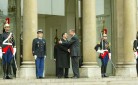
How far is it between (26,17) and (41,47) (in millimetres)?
1607

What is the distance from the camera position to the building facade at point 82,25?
54.0 feet

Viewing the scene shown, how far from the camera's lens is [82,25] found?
744 inches

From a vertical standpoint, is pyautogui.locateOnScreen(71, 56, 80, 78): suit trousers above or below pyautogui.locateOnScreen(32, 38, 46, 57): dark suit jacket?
below

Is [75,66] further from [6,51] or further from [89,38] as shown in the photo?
[6,51]

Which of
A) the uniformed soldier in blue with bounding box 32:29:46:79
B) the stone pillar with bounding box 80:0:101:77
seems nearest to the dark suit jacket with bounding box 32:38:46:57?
the uniformed soldier in blue with bounding box 32:29:46:79

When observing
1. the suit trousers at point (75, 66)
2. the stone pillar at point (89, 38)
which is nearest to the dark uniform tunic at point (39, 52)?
the suit trousers at point (75, 66)

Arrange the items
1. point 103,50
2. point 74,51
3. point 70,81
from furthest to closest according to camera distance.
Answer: point 103,50, point 74,51, point 70,81

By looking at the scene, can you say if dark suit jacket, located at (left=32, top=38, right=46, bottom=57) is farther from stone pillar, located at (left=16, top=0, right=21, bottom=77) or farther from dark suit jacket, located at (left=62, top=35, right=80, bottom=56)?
stone pillar, located at (left=16, top=0, right=21, bottom=77)

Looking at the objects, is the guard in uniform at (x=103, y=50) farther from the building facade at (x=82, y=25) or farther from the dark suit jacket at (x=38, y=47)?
the dark suit jacket at (x=38, y=47)

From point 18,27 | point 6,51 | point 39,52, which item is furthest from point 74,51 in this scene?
point 18,27

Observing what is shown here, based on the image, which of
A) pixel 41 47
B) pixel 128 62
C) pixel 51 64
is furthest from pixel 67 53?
pixel 51 64

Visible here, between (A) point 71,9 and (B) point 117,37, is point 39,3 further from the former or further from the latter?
(B) point 117,37

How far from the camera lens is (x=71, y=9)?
21.7 meters

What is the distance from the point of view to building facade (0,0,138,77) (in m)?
16.5
